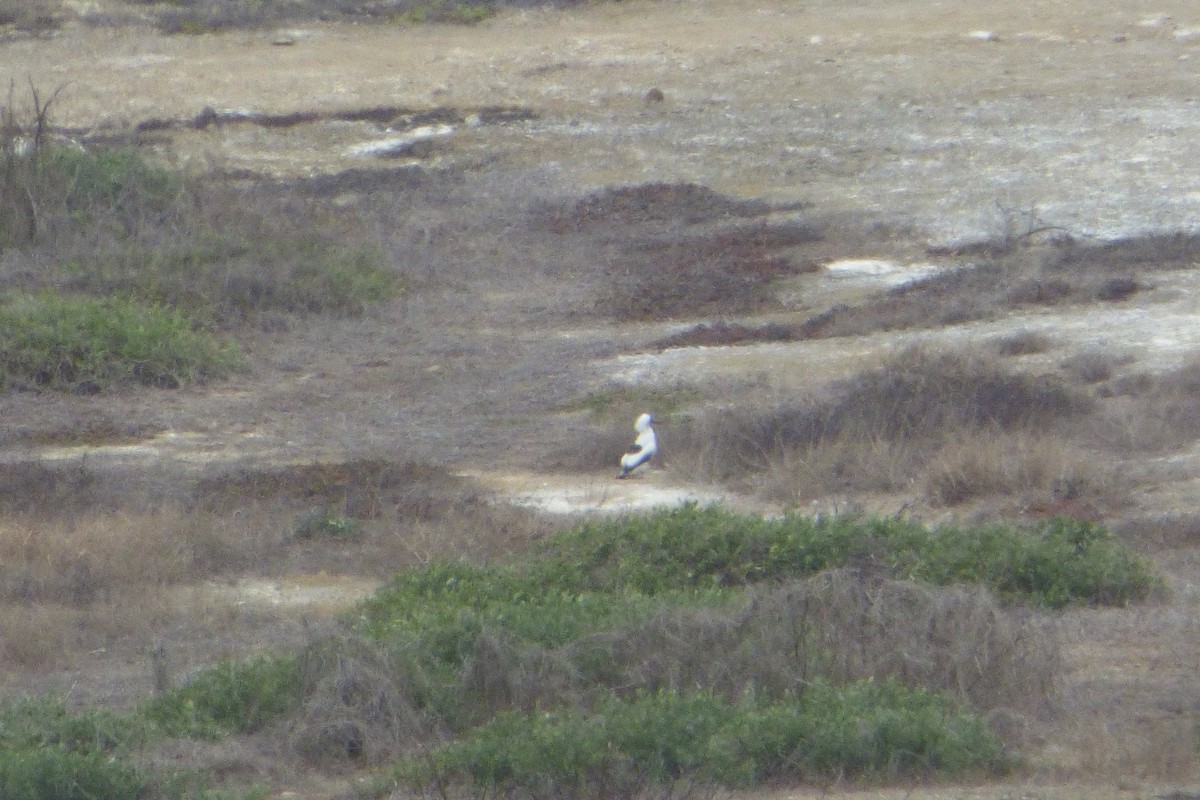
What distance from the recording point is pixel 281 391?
16.3m

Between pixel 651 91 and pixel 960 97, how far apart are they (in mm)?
5065

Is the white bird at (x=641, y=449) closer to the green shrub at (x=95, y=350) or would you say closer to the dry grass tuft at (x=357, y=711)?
the green shrub at (x=95, y=350)

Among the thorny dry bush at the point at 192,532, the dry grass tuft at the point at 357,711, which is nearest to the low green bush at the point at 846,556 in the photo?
the thorny dry bush at the point at 192,532

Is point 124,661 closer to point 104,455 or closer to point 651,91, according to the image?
point 104,455

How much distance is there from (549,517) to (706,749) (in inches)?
225

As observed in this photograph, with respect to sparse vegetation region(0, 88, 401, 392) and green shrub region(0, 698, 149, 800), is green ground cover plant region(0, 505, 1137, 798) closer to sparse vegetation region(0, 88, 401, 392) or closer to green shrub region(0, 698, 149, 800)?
green shrub region(0, 698, 149, 800)

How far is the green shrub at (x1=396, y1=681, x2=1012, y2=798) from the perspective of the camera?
230 inches

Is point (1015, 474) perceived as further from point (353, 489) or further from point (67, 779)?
point (67, 779)

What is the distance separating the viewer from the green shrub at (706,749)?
5848mm

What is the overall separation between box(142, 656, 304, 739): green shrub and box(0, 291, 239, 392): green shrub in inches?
359

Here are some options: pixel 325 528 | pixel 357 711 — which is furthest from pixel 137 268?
pixel 357 711

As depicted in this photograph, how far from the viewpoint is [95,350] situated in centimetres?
1606

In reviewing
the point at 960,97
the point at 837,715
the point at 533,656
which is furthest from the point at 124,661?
the point at 960,97

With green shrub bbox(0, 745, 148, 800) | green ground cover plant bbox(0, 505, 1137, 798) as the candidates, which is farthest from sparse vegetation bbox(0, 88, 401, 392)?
green shrub bbox(0, 745, 148, 800)
